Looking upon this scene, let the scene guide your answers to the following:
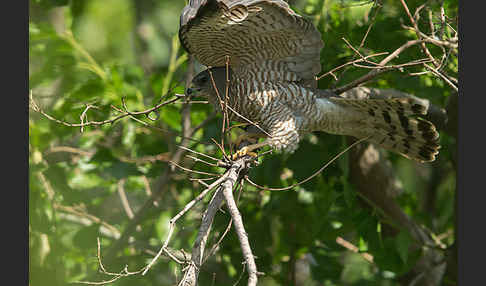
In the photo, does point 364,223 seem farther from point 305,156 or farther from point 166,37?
point 166,37

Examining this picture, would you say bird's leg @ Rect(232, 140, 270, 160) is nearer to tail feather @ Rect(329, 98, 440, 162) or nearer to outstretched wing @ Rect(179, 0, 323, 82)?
outstretched wing @ Rect(179, 0, 323, 82)

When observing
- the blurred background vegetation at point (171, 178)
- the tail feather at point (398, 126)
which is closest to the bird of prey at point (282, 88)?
the tail feather at point (398, 126)

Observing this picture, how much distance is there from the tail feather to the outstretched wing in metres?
0.28

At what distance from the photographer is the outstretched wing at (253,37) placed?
6.63ft

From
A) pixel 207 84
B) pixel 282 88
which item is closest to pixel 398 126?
pixel 282 88

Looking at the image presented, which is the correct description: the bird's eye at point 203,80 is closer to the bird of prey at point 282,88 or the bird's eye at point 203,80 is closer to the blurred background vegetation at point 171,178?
the bird of prey at point 282,88

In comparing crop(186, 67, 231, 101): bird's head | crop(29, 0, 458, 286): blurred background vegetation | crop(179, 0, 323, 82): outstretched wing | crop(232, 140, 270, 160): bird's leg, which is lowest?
crop(29, 0, 458, 286): blurred background vegetation

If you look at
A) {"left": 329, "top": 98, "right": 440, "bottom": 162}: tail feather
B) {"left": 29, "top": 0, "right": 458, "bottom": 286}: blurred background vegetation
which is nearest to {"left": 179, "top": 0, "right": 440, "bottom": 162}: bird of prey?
{"left": 329, "top": 98, "right": 440, "bottom": 162}: tail feather

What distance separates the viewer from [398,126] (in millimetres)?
2582

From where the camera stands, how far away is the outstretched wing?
202cm

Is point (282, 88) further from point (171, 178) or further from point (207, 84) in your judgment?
point (171, 178)

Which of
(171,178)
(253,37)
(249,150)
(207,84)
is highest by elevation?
(253,37)

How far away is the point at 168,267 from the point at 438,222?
212 centimetres

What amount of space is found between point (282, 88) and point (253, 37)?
1.04 feet
